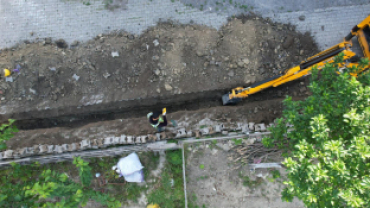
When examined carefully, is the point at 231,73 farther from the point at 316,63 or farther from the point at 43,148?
the point at 43,148

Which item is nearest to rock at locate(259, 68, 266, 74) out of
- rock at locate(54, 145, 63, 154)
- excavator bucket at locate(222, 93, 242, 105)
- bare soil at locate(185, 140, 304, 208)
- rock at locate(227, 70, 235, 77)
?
rock at locate(227, 70, 235, 77)

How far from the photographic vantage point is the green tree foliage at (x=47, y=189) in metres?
4.86

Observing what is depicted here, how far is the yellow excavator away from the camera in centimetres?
598

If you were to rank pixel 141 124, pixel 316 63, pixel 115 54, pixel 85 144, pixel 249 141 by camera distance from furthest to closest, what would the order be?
pixel 115 54 → pixel 141 124 → pixel 85 144 → pixel 249 141 → pixel 316 63

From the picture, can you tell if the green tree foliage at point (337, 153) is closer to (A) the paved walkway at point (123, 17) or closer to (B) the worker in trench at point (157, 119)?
(B) the worker in trench at point (157, 119)

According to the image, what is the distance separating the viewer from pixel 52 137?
7402mm

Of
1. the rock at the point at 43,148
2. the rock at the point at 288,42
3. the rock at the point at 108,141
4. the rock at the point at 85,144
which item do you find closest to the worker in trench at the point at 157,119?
the rock at the point at 108,141

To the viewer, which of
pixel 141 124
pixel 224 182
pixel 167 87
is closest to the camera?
pixel 224 182

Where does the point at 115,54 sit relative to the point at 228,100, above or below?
above

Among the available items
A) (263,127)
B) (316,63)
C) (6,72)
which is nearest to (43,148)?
(6,72)

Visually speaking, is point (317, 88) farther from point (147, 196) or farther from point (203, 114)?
point (147, 196)

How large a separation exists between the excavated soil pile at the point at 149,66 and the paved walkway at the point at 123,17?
0.34 metres

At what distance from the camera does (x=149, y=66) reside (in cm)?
793

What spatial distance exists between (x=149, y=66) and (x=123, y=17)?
6.74 ft
